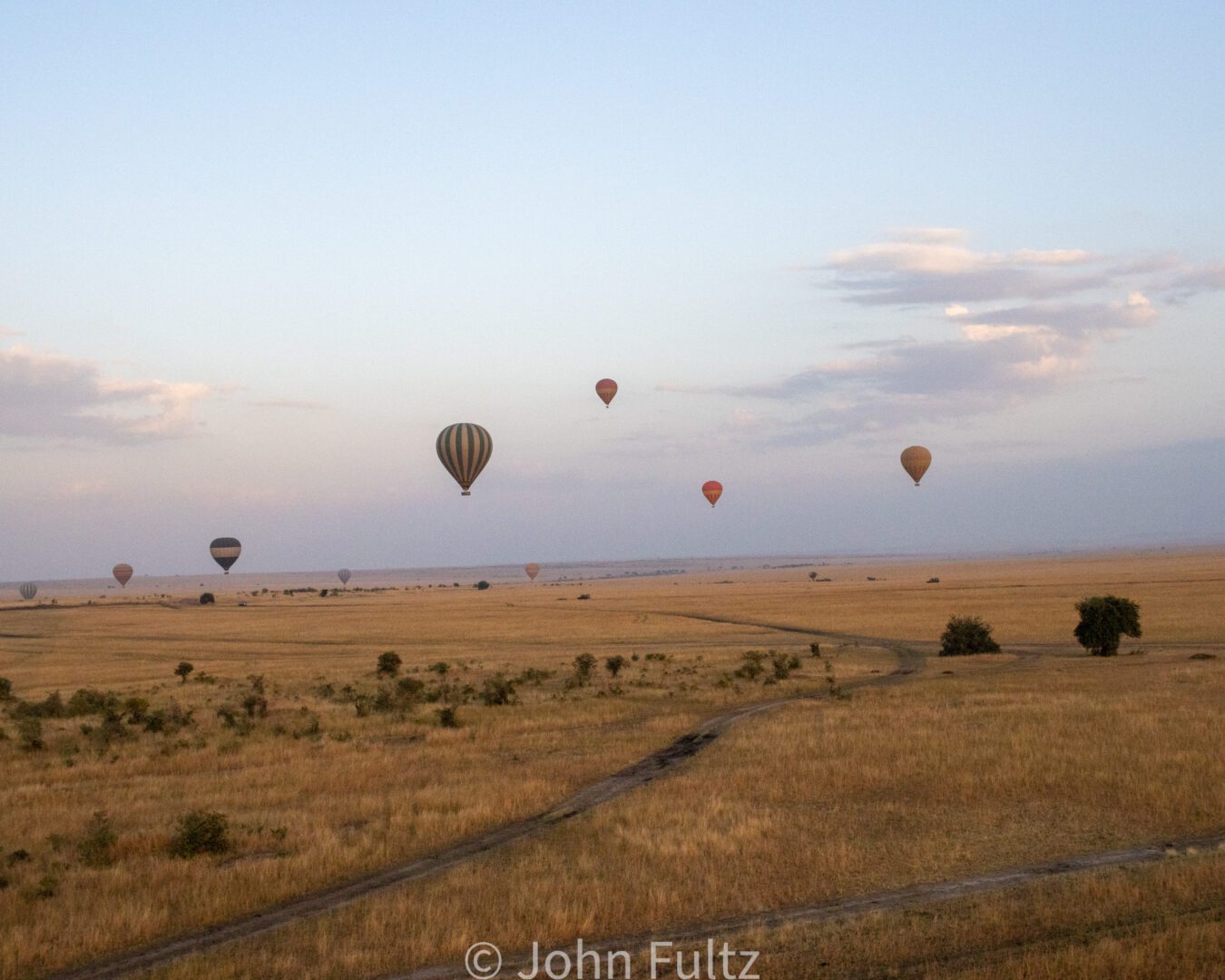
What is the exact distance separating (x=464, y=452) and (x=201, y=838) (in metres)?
52.6

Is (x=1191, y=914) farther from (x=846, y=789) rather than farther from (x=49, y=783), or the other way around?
(x=49, y=783)

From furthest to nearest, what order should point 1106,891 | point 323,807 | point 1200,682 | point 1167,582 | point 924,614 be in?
1. point 1167,582
2. point 924,614
3. point 1200,682
4. point 323,807
5. point 1106,891

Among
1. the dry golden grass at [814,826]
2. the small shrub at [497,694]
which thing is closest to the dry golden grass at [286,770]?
the small shrub at [497,694]

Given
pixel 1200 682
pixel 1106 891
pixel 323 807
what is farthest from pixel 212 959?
pixel 1200 682

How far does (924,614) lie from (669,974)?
75.1 m

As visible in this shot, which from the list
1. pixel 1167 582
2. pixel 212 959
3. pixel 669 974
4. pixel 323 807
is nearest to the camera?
pixel 669 974

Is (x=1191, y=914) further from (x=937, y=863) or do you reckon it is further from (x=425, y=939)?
(x=425, y=939)

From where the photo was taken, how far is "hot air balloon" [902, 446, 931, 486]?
89.7 meters

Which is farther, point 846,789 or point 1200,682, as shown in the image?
point 1200,682

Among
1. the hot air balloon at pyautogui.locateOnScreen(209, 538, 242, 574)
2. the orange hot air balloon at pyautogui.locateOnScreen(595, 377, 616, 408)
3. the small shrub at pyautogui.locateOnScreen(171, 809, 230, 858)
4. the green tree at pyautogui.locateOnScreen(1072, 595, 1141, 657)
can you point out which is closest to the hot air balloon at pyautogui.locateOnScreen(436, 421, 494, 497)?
the orange hot air balloon at pyautogui.locateOnScreen(595, 377, 616, 408)

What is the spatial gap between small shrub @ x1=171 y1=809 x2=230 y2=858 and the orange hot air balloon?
63.3 meters

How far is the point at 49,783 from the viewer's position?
2284 cm

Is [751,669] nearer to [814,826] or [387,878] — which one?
[814,826]

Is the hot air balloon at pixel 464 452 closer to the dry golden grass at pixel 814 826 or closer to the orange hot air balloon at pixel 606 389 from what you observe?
the orange hot air balloon at pixel 606 389
